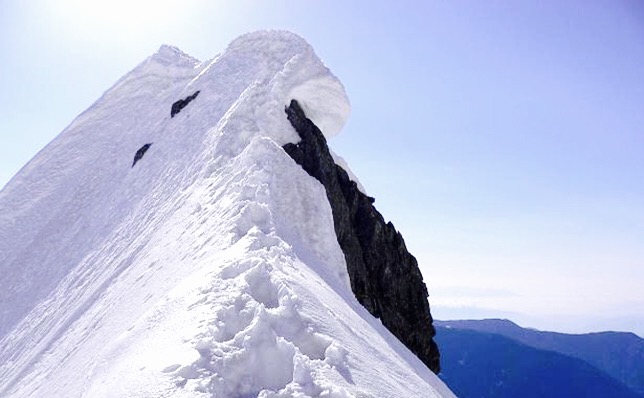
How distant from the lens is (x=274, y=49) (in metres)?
29.7

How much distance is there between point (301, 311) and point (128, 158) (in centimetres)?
2509

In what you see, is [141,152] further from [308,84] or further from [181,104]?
[308,84]

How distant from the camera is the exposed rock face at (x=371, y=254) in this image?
20.4 meters

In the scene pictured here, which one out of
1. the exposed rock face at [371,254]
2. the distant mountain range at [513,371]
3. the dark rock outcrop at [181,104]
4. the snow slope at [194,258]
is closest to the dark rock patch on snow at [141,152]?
the snow slope at [194,258]

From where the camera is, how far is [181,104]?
30.6m

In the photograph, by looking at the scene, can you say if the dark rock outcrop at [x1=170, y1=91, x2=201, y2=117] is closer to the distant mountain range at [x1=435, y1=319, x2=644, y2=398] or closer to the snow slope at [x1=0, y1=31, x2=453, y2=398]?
the snow slope at [x1=0, y1=31, x2=453, y2=398]

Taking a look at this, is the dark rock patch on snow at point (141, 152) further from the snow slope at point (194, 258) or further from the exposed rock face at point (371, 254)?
the exposed rock face at point (371, 254)

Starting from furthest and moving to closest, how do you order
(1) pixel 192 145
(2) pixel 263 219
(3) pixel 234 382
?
1. (1) pixel 192 145
2. (2) pixel 263 219
3. (3) pixel 234 382

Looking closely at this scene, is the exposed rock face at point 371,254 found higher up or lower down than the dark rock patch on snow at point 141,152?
lower down

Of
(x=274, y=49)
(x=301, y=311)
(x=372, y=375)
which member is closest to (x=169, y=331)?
(x=301, y=311)

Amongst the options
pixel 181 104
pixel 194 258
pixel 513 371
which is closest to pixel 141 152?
pixel 181 104

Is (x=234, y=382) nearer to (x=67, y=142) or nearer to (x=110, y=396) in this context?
(x=110, y=396)

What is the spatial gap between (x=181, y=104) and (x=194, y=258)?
2048 centimetres

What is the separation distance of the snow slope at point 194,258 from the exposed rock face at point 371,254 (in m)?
1.40
